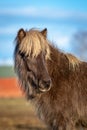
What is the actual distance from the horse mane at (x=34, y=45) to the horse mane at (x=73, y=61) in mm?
544

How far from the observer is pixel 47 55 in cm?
1059

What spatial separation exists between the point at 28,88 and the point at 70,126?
121 centimetres

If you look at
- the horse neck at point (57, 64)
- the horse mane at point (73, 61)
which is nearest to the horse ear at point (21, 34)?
the horse neck at point (57, 64)

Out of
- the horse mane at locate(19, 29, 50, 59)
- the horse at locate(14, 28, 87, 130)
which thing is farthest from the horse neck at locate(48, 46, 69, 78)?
the horse mane at locate(19, 29, 50, 59)

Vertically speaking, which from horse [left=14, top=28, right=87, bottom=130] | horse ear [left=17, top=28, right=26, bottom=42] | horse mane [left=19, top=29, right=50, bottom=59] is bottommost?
horse [left=14, top=28, right=87, bottom=130]

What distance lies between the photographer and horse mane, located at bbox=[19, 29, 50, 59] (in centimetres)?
1041

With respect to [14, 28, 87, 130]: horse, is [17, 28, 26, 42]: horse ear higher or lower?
higher

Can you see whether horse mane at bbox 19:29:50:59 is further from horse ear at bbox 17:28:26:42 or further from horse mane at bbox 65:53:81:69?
horse mane at bbox 65:53:81:69

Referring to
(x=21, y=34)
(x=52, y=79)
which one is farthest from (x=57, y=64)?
(x=21, y=34)

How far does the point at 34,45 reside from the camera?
34.3ft

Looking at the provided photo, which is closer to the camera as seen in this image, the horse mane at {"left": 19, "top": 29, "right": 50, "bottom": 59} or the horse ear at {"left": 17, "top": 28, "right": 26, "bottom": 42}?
the horse mane at {"left": 19, "top": 29, "right": 50, "bottom": 59}

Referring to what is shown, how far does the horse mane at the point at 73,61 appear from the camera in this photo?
1085 centimetres

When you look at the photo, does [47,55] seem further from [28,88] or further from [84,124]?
[84,124]

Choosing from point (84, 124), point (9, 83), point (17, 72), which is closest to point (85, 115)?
point (84, 124)
